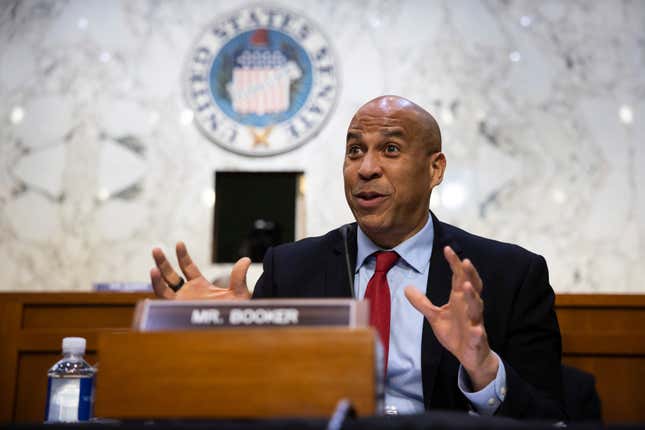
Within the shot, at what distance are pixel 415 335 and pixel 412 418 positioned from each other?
33.7 inches

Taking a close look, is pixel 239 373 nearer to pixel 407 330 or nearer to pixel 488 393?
pixel 488 393

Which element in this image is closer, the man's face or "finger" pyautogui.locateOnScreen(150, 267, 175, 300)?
"finger" pyautogui.locateOnScreen(150, 267, 175, 300)

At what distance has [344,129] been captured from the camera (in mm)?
4172

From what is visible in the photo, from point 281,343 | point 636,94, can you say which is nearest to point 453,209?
point 636,94

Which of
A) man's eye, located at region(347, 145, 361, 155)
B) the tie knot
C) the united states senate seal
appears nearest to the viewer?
the tie knot

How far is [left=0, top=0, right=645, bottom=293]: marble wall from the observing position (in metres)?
4.01

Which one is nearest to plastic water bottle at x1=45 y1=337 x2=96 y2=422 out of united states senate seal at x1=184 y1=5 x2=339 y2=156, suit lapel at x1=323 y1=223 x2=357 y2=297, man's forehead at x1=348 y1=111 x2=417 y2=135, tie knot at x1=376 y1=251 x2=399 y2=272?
suit lapel at x1=323 y1=223 x2=357 y2=297

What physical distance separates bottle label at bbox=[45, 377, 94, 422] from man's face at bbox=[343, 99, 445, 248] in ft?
2.46

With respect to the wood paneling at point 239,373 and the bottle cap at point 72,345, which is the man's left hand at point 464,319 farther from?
the bottle cap at point 72,345

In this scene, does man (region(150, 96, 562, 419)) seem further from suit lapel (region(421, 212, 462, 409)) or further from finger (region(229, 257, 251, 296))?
finger (region(229, 257, 251, 296))

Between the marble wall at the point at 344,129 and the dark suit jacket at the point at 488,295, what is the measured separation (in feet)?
6.83

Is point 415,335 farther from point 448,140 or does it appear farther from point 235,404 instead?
point 448,140

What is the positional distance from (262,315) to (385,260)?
34.8 inches

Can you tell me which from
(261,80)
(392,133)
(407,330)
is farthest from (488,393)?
(261,80)
